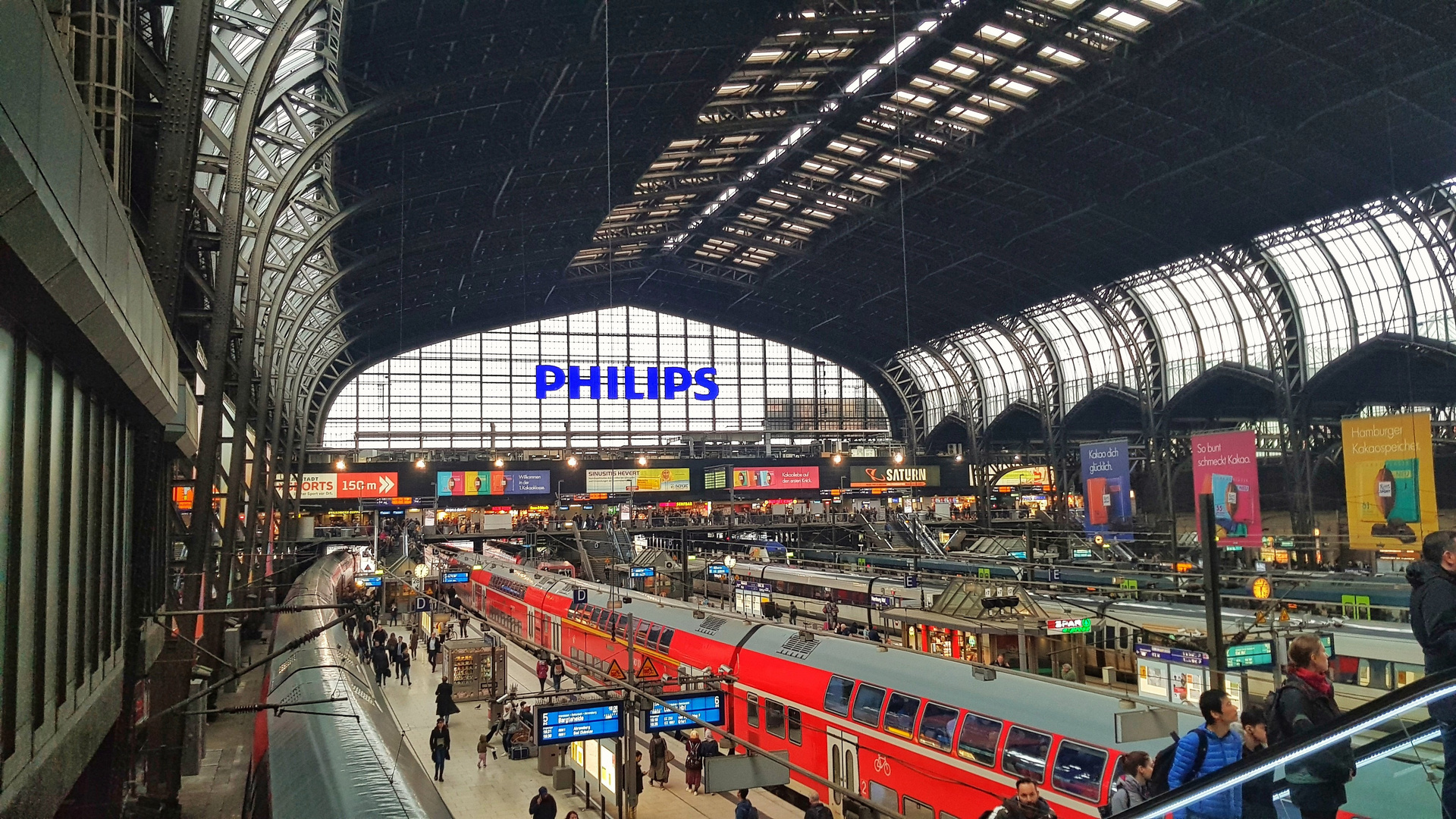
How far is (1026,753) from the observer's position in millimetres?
11141

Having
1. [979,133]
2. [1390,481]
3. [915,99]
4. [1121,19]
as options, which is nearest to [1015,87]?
[979,133]

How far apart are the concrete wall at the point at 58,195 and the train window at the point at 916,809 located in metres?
10.4

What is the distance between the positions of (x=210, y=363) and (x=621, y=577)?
27.4m

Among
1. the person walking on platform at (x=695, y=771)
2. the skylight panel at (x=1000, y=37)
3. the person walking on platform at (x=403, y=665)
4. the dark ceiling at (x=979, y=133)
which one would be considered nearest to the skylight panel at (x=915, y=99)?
the dark ceiling at (x=979, y=133)

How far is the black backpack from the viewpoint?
5398mm

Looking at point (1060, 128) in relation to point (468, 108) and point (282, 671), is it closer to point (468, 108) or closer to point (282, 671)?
point (468, 108)

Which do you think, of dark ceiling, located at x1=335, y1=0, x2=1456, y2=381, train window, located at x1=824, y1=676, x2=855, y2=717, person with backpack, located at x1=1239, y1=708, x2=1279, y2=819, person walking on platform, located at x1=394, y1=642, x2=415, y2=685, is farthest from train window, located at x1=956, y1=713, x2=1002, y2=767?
person walking on platform, located at x1=394, y1=642, x2=415, y2=685

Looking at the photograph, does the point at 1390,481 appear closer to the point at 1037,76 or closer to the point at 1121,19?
the point at 1121,19

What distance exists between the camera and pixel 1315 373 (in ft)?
150

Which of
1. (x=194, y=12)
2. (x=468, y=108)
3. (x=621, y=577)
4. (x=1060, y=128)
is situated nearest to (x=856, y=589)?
(x=621, y=577)

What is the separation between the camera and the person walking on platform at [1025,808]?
7656mm

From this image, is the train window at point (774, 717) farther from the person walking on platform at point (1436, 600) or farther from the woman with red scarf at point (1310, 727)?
the person walking on platform at point (1436, 600)

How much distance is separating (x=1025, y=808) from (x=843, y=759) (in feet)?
22.3

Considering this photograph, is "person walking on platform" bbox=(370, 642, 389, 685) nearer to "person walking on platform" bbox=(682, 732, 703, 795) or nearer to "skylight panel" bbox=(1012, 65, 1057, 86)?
"person walking on platform" bbox=(682, 732, 703, 795)
